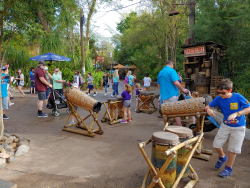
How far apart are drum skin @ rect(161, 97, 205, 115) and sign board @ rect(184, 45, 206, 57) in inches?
223

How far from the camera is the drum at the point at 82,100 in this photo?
5.48 meters

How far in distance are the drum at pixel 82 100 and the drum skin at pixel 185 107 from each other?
1.90 meters

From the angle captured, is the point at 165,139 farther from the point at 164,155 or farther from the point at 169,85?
the point at 169,85

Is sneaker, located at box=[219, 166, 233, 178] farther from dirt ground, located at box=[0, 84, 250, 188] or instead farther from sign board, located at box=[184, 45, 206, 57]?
sign board, located at box=[184, 45, 206, 57]

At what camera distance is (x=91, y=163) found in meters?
3.96

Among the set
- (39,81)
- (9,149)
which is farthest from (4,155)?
(39,81)

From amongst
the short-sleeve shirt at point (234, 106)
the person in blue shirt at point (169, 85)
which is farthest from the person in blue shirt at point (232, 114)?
the person in blue shirt at point (169, 85)

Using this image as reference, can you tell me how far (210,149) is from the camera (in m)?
4.72

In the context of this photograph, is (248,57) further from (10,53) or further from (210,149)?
(10,53)

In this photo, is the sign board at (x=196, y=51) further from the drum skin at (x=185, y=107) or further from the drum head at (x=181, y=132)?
the drum head at (x=181, y=132)

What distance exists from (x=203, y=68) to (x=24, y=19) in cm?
763

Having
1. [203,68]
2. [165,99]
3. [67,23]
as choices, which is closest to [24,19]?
[165,99]

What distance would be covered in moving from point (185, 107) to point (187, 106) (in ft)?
0.14

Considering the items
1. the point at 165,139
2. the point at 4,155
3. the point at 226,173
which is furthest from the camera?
the point at 4,155
